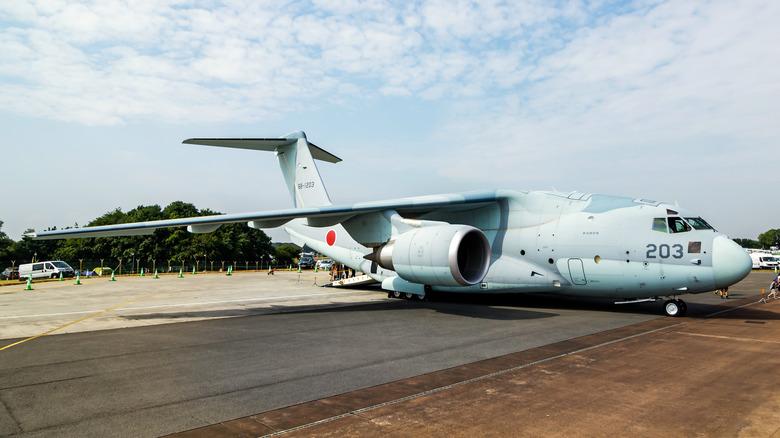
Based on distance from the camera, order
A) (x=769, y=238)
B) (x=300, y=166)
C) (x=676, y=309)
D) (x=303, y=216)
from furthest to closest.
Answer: (x=769, y=238), (x=300, y=166), (x=303, y=216), (x=676, y=309)

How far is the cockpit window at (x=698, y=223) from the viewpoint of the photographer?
11188 millimetres

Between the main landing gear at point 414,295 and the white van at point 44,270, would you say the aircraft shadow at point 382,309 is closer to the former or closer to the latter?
the main landing gear at point 414,295

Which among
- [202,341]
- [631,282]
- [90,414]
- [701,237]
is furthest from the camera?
[631,282]

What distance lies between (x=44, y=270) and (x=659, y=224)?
38.4 metres

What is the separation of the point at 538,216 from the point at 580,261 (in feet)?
6.01

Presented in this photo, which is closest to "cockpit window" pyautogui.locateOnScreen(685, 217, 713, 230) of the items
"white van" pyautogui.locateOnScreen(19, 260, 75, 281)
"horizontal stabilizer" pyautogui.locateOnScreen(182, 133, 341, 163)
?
"horizontal stabilizer" pyautogui.locateOnScreen(182, 133, 341, 163)

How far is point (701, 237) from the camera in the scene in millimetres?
10977

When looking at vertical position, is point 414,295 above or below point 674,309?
below

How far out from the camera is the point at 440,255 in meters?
11.1

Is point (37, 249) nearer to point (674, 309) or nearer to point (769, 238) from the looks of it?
point (674, 309)

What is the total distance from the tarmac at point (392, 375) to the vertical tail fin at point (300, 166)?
7.73 metres

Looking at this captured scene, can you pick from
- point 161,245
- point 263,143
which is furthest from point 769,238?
point 263,143

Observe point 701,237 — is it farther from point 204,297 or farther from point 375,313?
point 204,297

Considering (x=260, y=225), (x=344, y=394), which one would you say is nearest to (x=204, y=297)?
(x=260, y=225)
